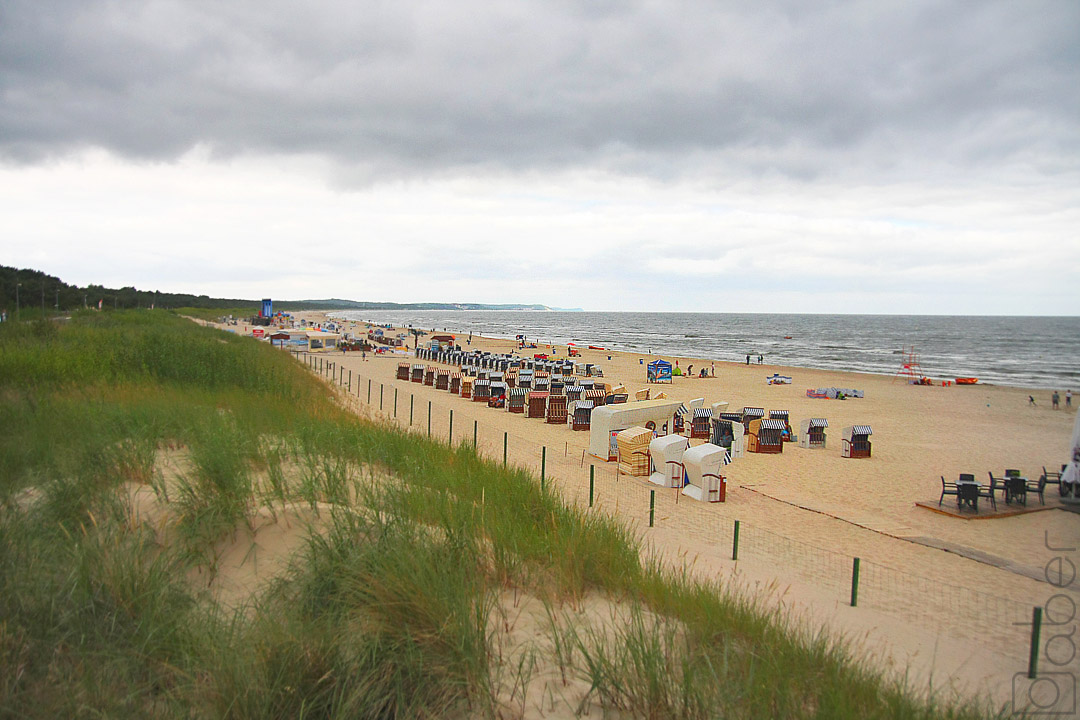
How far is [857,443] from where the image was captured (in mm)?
16312

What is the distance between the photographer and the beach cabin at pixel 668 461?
11.9 meters

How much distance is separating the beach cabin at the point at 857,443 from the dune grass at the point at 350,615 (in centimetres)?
1204

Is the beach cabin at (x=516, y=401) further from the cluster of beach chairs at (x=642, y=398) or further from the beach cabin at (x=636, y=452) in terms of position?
the beach cabin at (x=636, y=452)

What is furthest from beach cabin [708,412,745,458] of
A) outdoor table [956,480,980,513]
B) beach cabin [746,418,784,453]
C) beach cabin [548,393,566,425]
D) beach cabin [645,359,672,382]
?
beach cabin [645,359,672,382]

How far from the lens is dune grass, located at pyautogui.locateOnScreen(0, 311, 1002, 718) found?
11.1 feet

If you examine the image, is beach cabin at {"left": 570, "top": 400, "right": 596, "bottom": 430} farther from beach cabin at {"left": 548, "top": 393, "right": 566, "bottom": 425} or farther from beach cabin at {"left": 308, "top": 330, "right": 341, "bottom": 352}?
beach cabin at {"left": 308, "top": 330, "right": 341, "bottom": 352}

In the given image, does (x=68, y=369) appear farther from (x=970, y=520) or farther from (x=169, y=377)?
(x=970, y=520)

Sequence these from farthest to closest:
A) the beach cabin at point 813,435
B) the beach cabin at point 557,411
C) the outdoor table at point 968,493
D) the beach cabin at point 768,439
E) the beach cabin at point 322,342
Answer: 1. the beach cabin at point 322,342
2. the beach cabin at point 557,411
3. the beach cabin at point 813,435
4. the beach cabin at point 768,439
5. the outdoor table at point 968,493

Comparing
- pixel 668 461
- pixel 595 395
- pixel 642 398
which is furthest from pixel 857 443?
pixel 595 395

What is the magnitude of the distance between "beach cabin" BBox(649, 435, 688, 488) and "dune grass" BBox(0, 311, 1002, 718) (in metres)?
5.41

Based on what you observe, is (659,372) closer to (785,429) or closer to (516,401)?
(516,401)

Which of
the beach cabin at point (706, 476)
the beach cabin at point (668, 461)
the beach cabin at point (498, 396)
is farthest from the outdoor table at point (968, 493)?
the beach cabin at point (498, 396)

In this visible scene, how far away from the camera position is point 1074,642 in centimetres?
558

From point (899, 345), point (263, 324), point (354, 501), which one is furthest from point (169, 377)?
point (899, 345)
